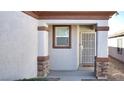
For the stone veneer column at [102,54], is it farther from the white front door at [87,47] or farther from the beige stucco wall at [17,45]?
the white front door at [87,47]

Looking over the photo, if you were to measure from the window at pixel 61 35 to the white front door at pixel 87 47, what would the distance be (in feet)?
6.29

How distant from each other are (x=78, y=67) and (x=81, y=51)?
4.87ft

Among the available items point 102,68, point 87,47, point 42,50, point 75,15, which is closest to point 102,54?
point 102,68

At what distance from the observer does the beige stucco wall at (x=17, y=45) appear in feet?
24.1

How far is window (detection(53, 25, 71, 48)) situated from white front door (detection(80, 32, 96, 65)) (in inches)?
75.4

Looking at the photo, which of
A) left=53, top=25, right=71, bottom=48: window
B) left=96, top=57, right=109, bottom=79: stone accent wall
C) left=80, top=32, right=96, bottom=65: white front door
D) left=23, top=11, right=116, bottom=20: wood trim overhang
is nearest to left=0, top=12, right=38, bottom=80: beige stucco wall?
left=23, top=11, right=116, bottom=20: wood trim overhang

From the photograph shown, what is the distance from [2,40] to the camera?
7242 mm

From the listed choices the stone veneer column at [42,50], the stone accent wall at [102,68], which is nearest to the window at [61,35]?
the stone veneer column at [42,50]

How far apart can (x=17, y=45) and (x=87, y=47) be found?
344 inches

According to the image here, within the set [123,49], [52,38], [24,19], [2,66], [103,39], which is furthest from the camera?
[123,49]

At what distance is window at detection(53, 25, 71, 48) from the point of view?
48.1ft
